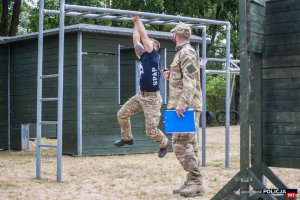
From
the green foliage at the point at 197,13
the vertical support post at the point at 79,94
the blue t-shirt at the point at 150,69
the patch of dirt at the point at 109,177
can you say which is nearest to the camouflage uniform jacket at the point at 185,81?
the blue t-shirt at the point at 150,69

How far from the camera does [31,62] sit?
1470 cm

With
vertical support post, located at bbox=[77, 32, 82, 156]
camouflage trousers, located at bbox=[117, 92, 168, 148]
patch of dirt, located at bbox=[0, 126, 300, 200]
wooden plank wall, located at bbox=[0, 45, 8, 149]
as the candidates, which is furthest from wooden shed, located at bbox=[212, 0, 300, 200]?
wooden plank wall, located at bbox=[0, 45, 8, 149]

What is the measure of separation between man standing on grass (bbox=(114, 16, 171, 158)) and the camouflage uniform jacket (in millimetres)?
718

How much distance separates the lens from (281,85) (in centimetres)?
564

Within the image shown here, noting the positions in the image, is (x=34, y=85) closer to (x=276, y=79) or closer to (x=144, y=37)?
(x=144, y=37)

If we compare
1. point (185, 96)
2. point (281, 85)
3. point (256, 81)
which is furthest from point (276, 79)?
point (185, 96)

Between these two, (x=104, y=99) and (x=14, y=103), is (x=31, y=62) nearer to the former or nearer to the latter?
(x=14, y=103)

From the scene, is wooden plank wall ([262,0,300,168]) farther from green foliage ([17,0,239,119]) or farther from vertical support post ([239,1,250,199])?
green foliage ([17,0,239,119])

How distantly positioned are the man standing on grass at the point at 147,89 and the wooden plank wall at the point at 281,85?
238 centimetres

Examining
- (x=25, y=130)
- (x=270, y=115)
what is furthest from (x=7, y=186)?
(x=25, y=130)

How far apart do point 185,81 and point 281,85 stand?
1591mm

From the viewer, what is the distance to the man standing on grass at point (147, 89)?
7852 millimetres

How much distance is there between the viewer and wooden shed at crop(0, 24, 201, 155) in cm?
1341

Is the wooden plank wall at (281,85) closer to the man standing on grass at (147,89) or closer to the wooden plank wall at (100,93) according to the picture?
the man standing on grass at (147,89)
